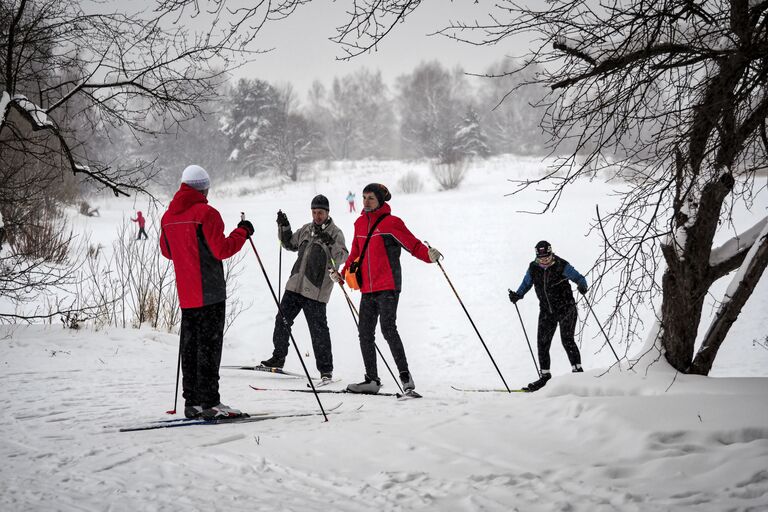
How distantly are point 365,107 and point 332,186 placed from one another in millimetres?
26891

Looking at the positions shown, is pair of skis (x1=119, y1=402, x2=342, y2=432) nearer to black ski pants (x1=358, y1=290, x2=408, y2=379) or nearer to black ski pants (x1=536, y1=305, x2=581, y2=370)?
black ski pants (x1=358, y1=290, x2=408, y2=379)

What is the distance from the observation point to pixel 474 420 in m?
3.64

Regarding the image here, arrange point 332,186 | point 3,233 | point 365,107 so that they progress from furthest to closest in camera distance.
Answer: point 365,107
point 332,186
point 3,233

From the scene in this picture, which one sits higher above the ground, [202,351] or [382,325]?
[382,325]

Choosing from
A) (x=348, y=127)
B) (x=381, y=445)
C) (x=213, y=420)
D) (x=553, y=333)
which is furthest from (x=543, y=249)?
(x=348, y=127)

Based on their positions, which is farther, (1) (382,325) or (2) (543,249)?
(2) (543,249)

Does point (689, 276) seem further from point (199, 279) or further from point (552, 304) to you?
point (199, 279)

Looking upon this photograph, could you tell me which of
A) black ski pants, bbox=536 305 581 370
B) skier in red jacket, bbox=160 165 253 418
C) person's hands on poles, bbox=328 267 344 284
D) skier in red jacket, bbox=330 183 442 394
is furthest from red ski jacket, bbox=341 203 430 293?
black ski pants, bbox=536 305 581 370

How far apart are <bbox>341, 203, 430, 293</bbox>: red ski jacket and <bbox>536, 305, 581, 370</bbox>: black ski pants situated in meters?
2.00

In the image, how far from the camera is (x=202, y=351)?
396 cm

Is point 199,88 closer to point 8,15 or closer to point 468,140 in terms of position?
point 8,15

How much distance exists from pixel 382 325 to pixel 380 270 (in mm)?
544

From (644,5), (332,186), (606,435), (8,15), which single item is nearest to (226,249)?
(606,435)

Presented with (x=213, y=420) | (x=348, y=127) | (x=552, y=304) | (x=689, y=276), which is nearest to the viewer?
(x=689, y=276)
